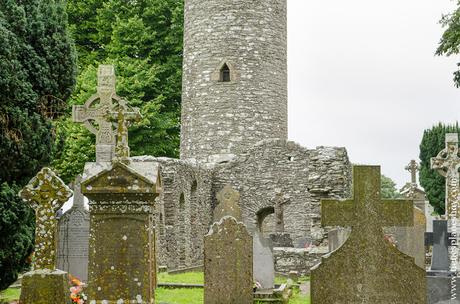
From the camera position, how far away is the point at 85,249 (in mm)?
11945

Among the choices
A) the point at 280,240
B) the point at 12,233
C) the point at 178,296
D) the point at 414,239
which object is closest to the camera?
the point at 12,233

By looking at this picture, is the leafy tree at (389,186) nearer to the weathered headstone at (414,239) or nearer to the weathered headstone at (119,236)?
the weathered headstone at (414,239)

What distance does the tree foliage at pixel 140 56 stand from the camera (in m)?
25.3

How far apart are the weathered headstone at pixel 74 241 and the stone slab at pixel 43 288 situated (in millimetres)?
4165

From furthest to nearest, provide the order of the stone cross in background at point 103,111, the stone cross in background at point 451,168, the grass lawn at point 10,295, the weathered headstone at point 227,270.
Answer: the stone cross in background at point 103,111
the stone cross in background at point 451,168
the grass lawn at point 10,295
the weathered headstone at point 227,270

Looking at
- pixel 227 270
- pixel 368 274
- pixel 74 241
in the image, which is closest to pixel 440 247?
pixel 227 270

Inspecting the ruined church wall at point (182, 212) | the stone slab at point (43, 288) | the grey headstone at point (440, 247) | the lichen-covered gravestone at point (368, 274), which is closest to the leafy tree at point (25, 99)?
the stone slab at point (43, 288)

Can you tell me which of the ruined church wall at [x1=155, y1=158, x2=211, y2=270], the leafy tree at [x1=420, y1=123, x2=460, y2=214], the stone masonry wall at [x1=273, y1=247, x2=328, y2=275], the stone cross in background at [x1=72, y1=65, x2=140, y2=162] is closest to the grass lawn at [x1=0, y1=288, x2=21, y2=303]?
the stone cross in background at [x1=72, y1=65, x2=140, y2=162]

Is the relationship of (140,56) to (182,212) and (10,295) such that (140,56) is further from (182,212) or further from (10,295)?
(10,295)

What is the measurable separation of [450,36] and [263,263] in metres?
9.69

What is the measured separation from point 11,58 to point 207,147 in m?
12.9

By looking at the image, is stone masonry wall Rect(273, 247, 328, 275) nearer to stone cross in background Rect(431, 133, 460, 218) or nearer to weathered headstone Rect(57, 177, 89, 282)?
stone cross in background Rect(431, 133, 460, 218)

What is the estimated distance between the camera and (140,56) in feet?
91.9

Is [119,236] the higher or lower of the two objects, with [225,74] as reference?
lower
